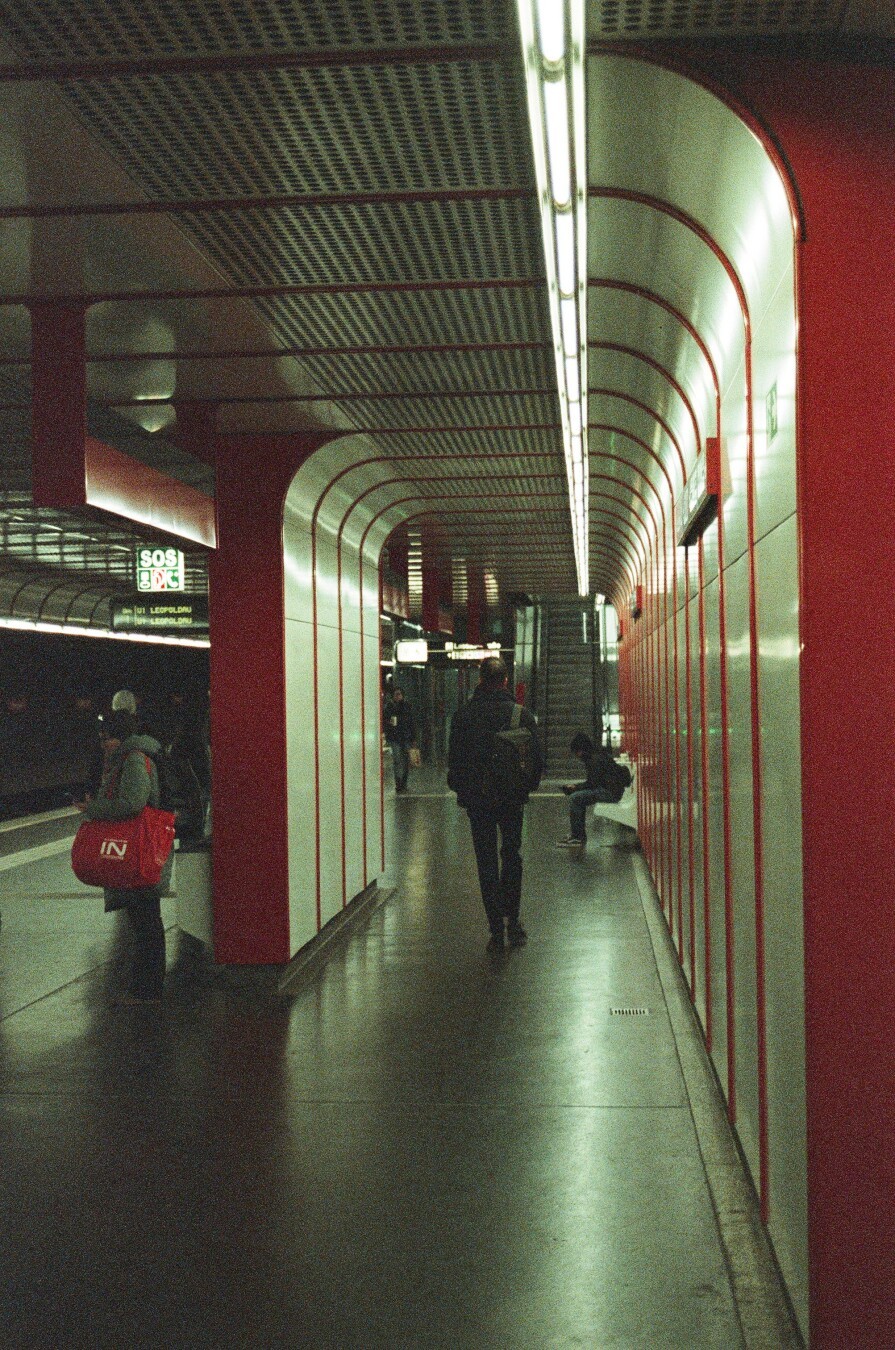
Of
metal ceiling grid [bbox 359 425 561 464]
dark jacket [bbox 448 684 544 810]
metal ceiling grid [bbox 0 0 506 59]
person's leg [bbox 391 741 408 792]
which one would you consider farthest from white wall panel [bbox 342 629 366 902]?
person's leg [bbox 391 741 408 792]

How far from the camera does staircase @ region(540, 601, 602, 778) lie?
28739 mm

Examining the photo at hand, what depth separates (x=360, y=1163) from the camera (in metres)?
4.78

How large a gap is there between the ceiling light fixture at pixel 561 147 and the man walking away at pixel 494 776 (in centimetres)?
380

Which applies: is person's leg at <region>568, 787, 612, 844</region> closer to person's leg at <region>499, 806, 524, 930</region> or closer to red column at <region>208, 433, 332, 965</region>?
person's leg at <region>499, 806, 524, 930</region>

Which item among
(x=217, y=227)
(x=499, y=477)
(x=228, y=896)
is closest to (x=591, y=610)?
(x=499, y=477)

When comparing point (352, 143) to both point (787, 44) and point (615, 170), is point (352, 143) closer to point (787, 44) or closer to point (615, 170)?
point (615, 170)

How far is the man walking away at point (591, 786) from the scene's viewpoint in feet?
47.3

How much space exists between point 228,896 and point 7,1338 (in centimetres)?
456

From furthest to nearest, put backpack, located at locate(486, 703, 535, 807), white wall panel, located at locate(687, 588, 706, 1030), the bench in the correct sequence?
the bench → backpack, located at locate(486, 703, 535, 807) → white wall panel, located at locate(687, 588, 706, 1030)

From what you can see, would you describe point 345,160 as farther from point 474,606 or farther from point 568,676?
point 568,676

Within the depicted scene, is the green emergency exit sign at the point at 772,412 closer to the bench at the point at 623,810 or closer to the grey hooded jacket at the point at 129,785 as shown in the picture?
the grey hooded jacket at the point at 129,785

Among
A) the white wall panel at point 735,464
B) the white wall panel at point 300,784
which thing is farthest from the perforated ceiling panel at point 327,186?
the white wall panel at point 300,784

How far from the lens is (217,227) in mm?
4688

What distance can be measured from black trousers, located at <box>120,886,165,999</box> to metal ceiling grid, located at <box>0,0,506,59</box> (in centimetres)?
480
